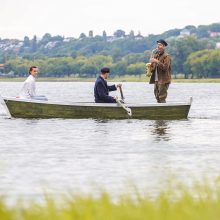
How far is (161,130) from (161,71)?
4.95 metres

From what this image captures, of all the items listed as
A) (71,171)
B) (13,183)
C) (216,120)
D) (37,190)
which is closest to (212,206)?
(37,190)

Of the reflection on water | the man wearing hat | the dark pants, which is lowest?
the reflection on water

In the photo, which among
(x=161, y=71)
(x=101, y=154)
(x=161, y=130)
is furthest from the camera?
(x=161, y=71)

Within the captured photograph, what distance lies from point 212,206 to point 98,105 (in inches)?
768

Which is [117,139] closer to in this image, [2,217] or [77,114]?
[77,114]

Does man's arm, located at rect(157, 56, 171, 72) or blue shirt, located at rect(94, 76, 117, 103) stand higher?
man's arm, located at rect(157, 56, 171, 72)

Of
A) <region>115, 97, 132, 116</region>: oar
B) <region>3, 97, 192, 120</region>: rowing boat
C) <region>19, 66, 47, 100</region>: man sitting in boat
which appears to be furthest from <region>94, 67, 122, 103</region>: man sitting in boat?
<region>19, 66, 47, 100</region>: man sitting in boat

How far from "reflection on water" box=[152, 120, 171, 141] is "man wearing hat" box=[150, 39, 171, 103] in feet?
4.48

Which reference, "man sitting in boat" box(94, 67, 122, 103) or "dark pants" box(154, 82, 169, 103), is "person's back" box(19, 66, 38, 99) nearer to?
"man sitting in boat" box(94, 67, 122, 103)

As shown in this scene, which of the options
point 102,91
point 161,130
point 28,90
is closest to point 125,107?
point 102,91

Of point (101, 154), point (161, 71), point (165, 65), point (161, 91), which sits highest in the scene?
point (165, 65)

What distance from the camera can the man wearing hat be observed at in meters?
27.8

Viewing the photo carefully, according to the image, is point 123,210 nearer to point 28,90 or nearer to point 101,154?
point 101,154

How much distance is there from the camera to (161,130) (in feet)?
76.9
